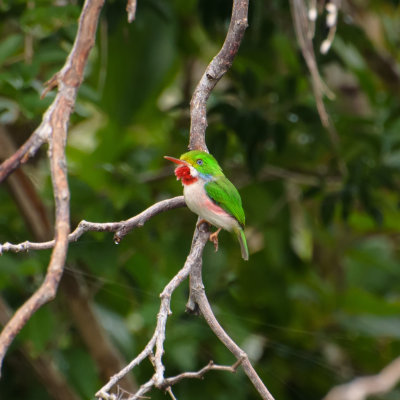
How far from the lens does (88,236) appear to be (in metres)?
2.83

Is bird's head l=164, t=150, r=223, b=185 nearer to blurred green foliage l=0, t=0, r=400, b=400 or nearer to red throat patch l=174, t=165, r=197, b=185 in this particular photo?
red throat patch l=174, t=165, r=197, b=185

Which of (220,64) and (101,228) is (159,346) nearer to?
(101,228)

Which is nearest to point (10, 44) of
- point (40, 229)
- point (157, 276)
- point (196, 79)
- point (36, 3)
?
point (36, 3)

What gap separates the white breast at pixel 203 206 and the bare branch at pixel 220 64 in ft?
0.40

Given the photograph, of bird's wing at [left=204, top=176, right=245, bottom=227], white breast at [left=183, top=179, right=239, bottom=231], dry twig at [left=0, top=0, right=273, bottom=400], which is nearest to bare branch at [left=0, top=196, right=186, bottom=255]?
dry twig at [left=0, top=0, right=273, bottom=400]

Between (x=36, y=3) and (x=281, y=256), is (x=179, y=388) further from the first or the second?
(x=36, y=3)

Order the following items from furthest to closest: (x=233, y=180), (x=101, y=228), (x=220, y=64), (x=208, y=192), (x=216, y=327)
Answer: (x=233, y=180), (x=208, y=192), (x=220, y=64), (x=101, y=228), (x=216, y=327)

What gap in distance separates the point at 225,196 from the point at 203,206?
120 mm

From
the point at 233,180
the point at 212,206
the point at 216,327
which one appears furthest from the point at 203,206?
the point at 233,180

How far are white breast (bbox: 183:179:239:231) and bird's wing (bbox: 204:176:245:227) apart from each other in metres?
0.02

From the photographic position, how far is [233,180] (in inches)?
136

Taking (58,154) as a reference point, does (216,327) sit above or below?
below

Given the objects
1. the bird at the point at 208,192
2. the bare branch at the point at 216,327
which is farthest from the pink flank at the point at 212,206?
the bare branch at the point at 216,327

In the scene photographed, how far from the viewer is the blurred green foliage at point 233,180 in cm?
282
